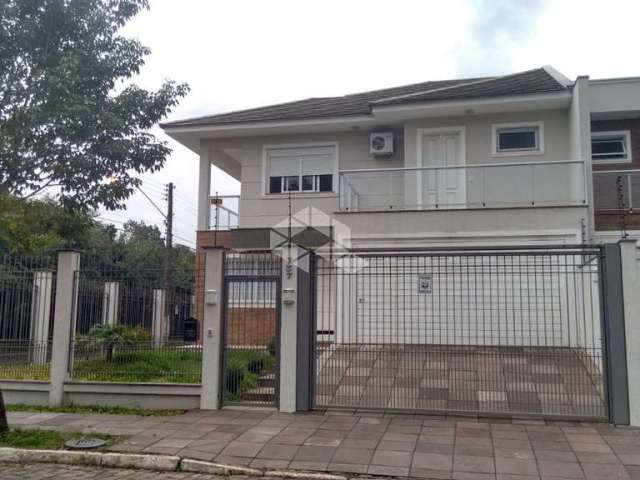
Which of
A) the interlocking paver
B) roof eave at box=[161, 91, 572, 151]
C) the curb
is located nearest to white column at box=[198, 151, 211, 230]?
roof eave at box=[161, 91, 572, 151]

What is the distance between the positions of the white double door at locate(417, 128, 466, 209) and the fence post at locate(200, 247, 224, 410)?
20.4 ft

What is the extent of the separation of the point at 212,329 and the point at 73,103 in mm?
3779

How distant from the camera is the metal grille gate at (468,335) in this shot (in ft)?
26.1

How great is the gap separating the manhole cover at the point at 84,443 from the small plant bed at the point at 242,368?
2.15 m

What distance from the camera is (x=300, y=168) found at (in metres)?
15.8

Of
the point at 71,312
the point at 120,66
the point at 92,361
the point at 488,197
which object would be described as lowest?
the point at 92,361

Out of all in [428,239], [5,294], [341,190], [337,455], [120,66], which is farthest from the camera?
[341,190]

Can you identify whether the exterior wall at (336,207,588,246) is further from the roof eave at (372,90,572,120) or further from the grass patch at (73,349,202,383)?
the grass patch at (73,349,202,383)

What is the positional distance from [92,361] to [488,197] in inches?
350

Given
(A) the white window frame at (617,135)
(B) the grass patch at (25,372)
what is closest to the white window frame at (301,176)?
(A) the white window frame at (617,135)

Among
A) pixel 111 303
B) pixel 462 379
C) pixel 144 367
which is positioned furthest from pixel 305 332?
pixel 111 303

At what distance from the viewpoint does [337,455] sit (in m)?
6.38

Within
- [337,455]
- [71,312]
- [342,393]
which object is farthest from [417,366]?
[71,312]

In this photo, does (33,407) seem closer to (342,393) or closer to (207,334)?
(207,334)
